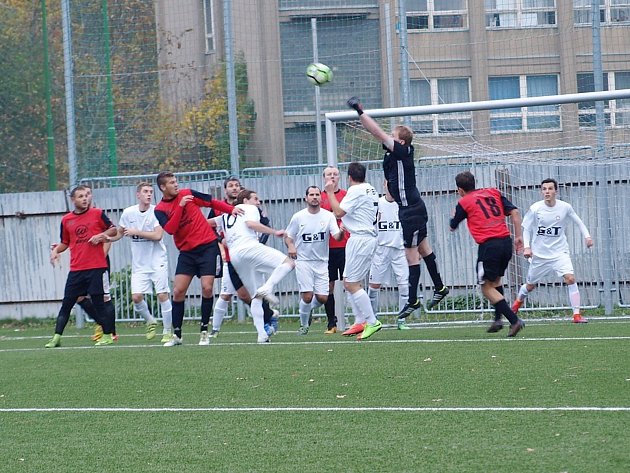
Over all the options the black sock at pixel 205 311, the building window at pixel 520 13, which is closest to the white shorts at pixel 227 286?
the black sock at pixel 205 311

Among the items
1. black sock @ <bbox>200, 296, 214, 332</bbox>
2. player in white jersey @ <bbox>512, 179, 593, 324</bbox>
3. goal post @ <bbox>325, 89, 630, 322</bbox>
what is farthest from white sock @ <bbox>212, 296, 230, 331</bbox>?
player in white jersey @ <bbox>512, 179, 593, 324</bbox>

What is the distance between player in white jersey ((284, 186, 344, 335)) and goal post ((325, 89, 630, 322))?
1260 millimetres

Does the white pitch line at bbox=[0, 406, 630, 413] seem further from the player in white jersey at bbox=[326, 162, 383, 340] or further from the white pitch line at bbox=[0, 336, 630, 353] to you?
the player in white jersey at bbox=[326, 162, 383, 340]

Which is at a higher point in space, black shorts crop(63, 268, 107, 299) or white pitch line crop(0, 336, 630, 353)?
black shorts crop(63, 268, 107, 299)

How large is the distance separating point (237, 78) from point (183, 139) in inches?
53.6

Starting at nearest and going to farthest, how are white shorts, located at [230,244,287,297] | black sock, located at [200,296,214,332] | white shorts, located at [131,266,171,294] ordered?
white shorts, located at [230,244,287,297], black sock, located at [200,296,214,332], white shorts, located at [131,266,171,294]

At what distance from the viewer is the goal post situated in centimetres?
1537

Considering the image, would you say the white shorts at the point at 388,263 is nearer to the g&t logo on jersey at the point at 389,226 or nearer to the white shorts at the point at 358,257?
the g&t logo on jersey at the point at 389,226

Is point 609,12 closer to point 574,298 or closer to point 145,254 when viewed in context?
point 574,298

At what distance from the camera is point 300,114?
1731 centimetres

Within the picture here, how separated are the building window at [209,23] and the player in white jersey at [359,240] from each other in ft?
20.0

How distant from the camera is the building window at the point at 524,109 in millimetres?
15469

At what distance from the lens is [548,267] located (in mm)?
14703

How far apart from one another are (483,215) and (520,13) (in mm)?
5980
